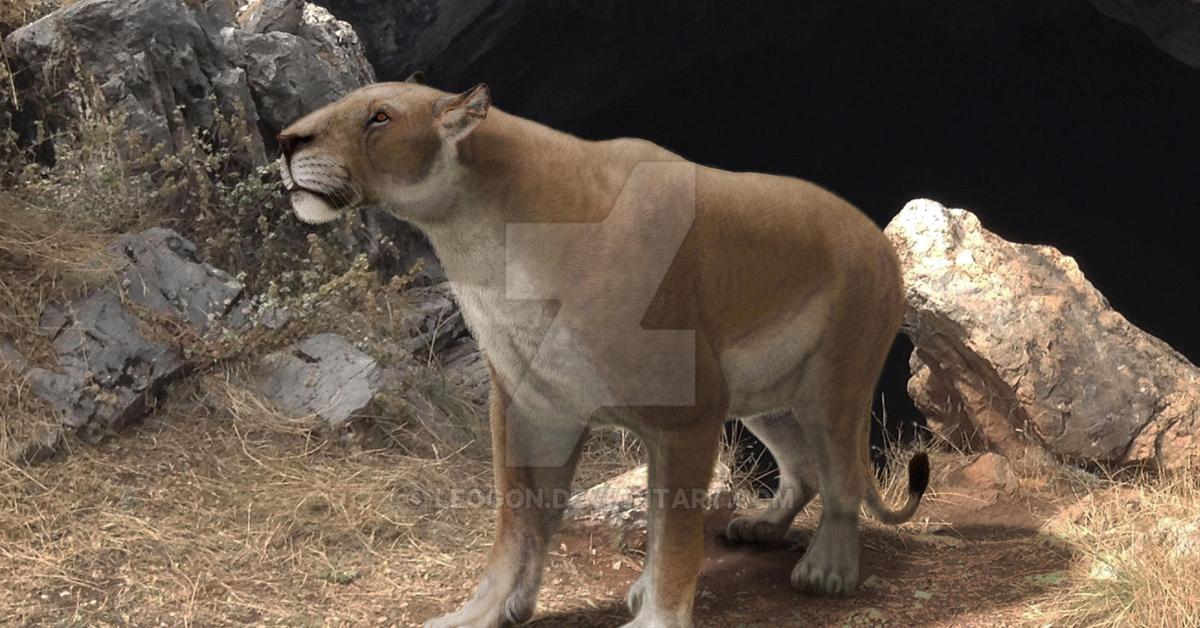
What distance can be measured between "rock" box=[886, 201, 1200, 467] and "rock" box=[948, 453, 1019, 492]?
13 centimetres

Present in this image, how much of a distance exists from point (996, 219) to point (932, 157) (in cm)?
103

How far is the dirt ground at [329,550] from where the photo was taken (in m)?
4.28

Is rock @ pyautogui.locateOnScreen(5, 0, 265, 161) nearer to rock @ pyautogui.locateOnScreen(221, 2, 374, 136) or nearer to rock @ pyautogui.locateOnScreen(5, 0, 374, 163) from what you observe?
rock @ pyautogui.locateOnScreen(5, 0, 374, 163)

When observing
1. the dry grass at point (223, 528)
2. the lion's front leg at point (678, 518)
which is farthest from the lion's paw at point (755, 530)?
the lion's front leg at point (678, 518)

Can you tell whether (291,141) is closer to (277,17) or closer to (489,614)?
(489,614)

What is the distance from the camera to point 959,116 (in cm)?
1515

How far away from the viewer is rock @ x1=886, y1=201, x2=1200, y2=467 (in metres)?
5.75

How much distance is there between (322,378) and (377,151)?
2591 millimetres

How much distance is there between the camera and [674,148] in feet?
49.5

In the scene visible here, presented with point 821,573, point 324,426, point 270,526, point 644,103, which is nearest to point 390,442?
point 324,426

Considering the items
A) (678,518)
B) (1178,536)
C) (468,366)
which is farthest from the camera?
(468,366)

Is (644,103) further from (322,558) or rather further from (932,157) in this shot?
(322,558)

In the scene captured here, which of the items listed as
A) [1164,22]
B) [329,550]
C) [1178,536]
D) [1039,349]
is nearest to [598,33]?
[1164,22]

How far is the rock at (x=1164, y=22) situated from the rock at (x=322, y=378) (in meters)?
6.85
